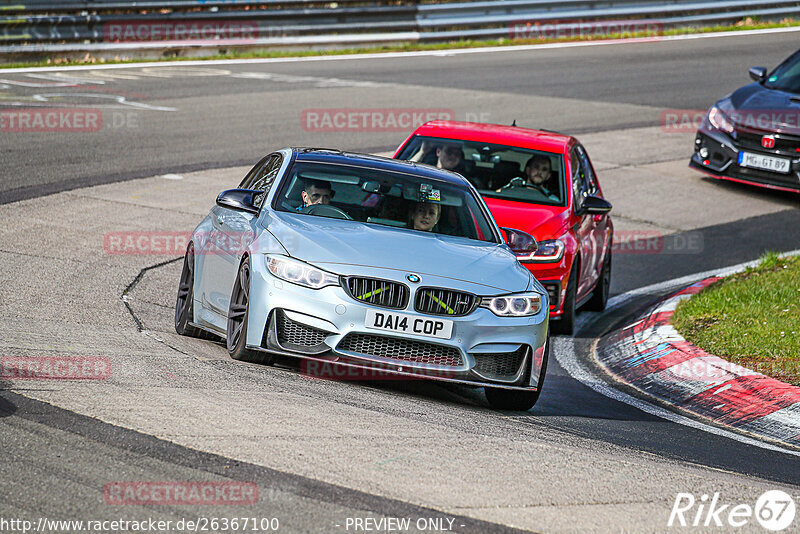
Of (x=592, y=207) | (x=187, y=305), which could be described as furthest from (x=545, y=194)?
(x=187, y=305)

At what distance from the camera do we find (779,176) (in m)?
15.3

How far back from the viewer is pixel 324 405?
6020 millimetres

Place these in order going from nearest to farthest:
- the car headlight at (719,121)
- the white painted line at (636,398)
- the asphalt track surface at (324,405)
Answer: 1. the asphalt track surface at (324,405)
2. the white painted line at (636,398)
3. the car headlight at (719,121)

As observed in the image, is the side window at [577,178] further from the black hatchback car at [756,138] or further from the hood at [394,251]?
the black hatchback car at [756,138]

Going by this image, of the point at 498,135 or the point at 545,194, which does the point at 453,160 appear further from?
the point at 545,194

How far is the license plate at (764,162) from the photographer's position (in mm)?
15156

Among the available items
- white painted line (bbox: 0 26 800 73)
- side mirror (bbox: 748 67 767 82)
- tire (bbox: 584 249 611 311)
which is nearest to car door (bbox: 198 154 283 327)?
tire (bbox: 584 249 611 311)

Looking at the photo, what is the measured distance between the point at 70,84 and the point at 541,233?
1250cm

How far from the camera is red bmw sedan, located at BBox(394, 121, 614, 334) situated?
32.1 feet

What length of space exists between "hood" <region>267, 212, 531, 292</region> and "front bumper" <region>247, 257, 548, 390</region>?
0.18m

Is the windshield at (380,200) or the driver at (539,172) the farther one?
the driver at (539,172)

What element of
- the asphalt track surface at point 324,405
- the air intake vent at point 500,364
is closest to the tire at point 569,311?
the asphalt track surface at point 324,405

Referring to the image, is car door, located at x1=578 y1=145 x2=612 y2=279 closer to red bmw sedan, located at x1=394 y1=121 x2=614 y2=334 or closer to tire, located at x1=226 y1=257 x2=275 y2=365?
red bmw sedan, located at x1=394 y1=121 x2=614 y2=334

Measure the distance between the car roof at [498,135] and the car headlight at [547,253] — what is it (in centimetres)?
151
